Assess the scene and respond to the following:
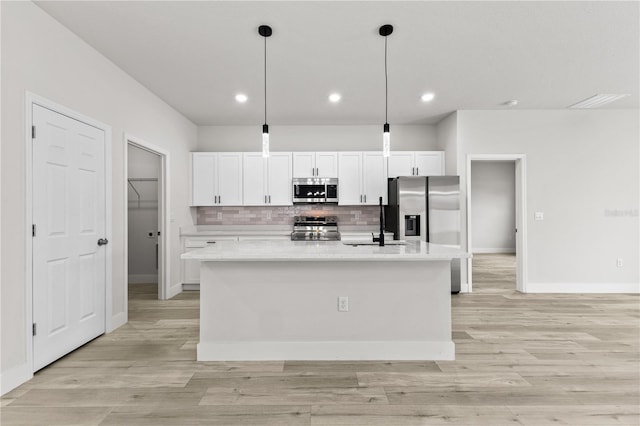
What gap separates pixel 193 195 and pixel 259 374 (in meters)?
3.86

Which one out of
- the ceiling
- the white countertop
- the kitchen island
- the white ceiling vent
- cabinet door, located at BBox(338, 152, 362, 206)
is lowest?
the kitchen island

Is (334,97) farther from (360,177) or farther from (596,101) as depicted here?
(596,101)

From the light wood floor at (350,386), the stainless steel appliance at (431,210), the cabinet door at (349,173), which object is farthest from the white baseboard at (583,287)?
the cabinet door at (349,173)

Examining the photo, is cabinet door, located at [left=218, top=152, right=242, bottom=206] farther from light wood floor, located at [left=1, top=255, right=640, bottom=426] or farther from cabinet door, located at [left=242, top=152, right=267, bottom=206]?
light wood floor, located at [left=1, top=255, right=640, bottom=426]

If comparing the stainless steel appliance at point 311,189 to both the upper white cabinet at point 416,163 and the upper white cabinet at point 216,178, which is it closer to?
the upper white cabinet at point 216,178

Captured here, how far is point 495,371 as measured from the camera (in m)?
2.57

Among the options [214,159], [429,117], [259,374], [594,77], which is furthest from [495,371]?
[214,159]

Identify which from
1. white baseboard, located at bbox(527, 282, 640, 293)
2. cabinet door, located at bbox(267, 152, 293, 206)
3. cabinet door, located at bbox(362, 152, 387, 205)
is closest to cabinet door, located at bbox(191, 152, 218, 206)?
cabinet door, located at bbox(267, 152, 293, 206)

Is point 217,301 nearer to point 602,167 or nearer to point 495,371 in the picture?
point 495,371

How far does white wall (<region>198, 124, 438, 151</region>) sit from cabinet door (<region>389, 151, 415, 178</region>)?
39cm

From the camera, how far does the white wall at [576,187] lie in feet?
16.8

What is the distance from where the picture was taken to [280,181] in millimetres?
5625

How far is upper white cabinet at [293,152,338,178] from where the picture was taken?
5.62m

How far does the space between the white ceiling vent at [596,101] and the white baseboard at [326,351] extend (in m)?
4.19
